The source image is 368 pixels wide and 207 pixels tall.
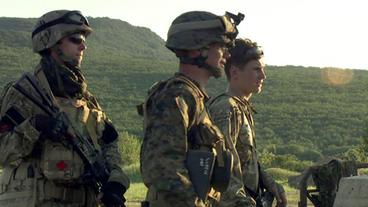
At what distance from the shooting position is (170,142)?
4.30m

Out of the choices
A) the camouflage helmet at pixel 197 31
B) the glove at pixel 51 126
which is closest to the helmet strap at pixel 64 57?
the glove at pixel 51 126

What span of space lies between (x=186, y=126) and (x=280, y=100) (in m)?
81.6

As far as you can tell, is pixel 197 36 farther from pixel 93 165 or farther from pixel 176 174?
pixel 93 165

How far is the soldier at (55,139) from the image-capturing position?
19.0ft

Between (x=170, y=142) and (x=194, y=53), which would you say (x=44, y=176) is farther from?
(x=170, y=142)

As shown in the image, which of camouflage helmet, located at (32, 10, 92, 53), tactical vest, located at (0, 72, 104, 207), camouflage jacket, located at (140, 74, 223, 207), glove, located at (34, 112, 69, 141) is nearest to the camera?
camouflage jacket, located at (140, 74, 223, 207)

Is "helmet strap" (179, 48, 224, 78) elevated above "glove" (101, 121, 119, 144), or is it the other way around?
"helmet strap" (179, 48, 224, 78)

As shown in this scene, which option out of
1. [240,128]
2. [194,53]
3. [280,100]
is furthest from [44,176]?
[280,100]

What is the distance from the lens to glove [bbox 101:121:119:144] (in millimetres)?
6266

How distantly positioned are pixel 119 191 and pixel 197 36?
166 centimetres

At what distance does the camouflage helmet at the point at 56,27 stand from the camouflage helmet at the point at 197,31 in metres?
1.52

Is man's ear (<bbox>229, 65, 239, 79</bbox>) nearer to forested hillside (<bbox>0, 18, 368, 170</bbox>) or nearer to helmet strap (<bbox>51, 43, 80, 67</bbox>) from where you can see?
helmet strap (<bbox>51, 43, 80, 67</bbox>)

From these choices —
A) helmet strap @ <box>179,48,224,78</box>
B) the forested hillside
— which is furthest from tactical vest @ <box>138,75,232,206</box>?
the forested hillside

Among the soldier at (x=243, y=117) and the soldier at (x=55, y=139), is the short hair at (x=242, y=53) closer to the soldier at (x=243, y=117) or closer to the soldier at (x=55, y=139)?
the soldier at (x=243, y=117)
